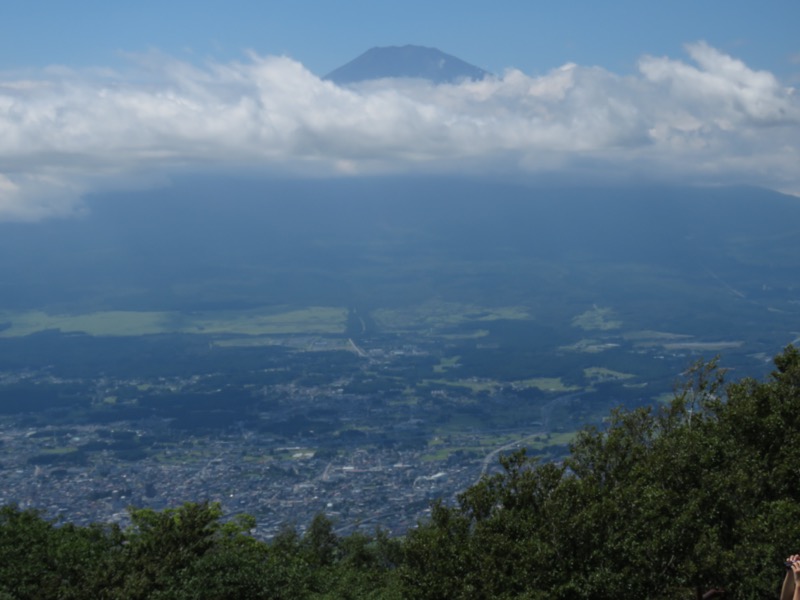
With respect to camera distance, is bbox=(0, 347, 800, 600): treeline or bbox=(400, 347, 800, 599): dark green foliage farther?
bbox=(0, 347, 800, 600): treeline

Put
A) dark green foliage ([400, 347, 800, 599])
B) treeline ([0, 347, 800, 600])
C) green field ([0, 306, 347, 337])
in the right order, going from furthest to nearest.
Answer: green field ([0, 306, 347, 337])
treeline ([0, 347, 800, 600])
dark green foliage ([400, 347, 800, 599])

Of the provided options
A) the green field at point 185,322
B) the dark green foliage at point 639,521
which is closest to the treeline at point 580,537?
the dark green foliage at point 639,521

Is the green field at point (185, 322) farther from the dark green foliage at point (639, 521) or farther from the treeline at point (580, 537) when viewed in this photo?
the dark green foliage at point (639, 521)

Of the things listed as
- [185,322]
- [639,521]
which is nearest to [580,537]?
[639,521]

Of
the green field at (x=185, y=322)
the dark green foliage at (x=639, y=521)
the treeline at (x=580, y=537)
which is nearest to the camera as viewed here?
the dark green foliage at (x=639, y=521)

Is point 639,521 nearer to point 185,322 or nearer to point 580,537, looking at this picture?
point 580,537

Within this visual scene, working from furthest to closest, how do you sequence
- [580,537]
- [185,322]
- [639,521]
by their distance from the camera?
[185,322] → [580,537] → [639,521]

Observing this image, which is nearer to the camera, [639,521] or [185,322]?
[639,521]

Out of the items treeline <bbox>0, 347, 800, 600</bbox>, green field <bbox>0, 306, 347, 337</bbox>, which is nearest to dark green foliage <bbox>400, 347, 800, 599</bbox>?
treeline <bbox>0, 347, 800, 600</bbox>

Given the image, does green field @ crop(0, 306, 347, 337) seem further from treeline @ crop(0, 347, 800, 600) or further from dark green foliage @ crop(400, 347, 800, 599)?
dark green foliage @ crop(400, 347, 800, 599)

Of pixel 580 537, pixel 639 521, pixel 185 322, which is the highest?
pixel 639 521
